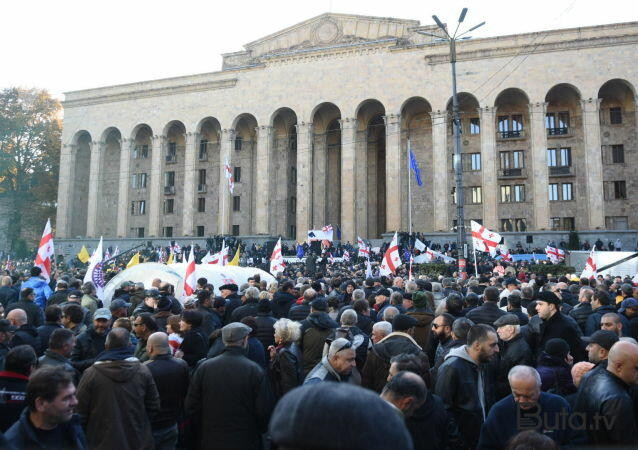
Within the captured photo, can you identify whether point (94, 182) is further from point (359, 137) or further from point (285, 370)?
point (285, 370)

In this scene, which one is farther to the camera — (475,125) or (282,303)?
(475,125)

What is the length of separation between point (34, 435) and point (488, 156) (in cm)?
3761

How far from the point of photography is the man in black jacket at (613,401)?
11.3 feet

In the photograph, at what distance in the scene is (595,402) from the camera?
3666 millimetres

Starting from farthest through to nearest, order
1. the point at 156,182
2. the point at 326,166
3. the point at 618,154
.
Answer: the point at 156,182 < the point at 326,166 < the point at 618,154

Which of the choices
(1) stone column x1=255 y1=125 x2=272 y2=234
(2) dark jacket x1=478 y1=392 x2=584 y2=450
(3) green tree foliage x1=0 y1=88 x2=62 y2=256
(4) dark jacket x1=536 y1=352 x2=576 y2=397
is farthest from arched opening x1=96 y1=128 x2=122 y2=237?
(2) dark jacket x1=478 y1=392 x2=584 y2=450

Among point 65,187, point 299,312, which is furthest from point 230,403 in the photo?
point 65,187

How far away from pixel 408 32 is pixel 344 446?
43.7 metres

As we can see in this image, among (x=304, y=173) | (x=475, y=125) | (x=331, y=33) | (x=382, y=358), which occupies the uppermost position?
(x=331, y=33)

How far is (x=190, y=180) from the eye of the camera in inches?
1773

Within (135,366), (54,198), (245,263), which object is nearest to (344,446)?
(135,366)

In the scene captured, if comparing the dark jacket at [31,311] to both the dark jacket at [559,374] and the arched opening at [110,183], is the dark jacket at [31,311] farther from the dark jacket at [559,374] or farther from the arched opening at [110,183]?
the arched opening at [110,183]

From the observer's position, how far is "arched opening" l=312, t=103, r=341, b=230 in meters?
44.3

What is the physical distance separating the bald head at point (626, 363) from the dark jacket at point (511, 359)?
1.64 m
